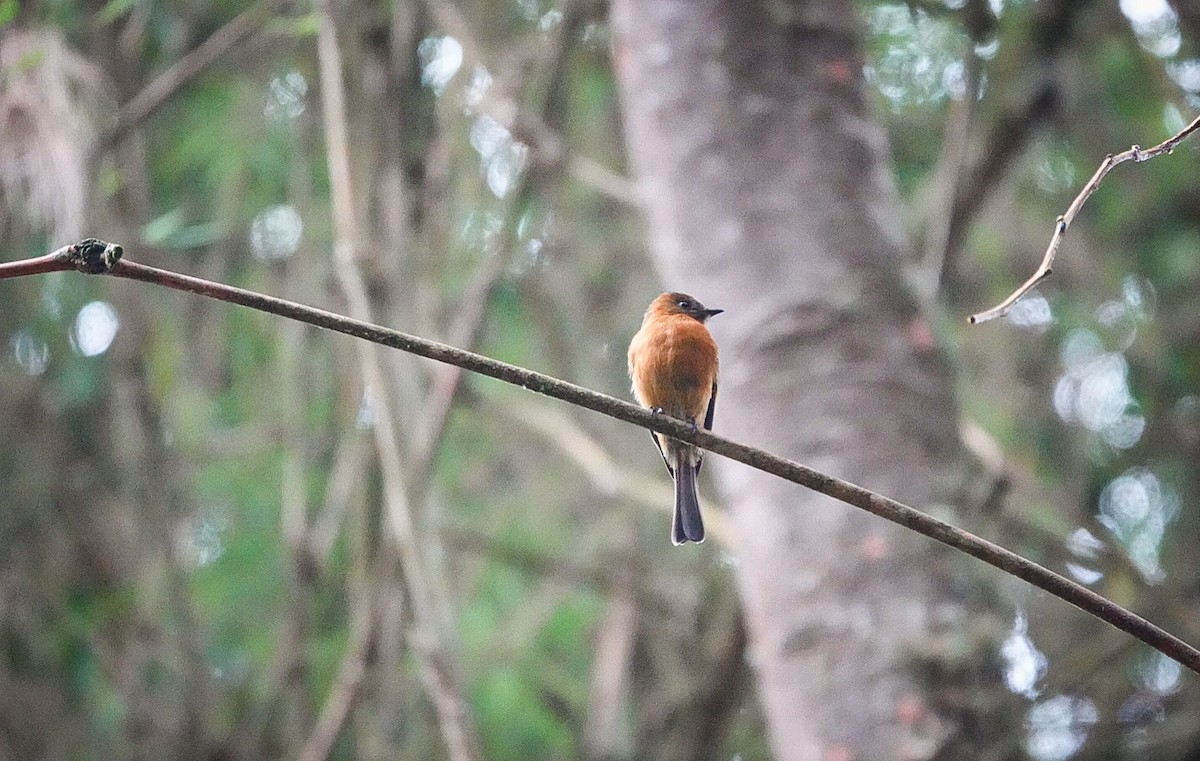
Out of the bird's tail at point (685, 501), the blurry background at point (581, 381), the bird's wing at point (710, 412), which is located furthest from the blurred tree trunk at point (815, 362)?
the bird's wing at point (710, 412)

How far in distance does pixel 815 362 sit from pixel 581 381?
2171mm

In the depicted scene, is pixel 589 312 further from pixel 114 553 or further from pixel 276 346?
pixel 114 553

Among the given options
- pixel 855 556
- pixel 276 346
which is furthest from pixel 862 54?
pixel 276 346

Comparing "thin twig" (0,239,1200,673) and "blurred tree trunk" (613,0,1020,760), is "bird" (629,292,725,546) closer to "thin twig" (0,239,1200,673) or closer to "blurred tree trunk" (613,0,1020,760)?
"blurred tree trunk" (613,0,1020,760)

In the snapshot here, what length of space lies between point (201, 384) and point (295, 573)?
166cm

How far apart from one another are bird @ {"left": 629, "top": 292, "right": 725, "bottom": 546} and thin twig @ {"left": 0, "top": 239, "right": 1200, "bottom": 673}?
1910 mm

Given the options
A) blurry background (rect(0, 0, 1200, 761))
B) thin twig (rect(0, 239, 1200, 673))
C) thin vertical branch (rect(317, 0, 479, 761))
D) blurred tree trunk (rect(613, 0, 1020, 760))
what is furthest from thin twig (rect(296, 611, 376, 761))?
thin twig (rect(0, 239, 1200, 673))

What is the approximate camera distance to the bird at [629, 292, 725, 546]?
3410mm

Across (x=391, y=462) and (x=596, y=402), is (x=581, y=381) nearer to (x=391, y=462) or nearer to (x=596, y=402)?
(x=391, y=462)

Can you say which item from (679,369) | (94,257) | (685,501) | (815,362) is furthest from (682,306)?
(94,257)

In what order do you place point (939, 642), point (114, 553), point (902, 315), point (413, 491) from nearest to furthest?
point (939, 642) → point (902, 315) → point (413, 491) → point (114, 553)

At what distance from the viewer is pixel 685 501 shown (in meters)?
3.61

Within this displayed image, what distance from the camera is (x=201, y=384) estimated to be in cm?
555

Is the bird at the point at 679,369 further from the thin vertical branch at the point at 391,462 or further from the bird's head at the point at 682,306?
the thin vertical branch at the point at 391,462
